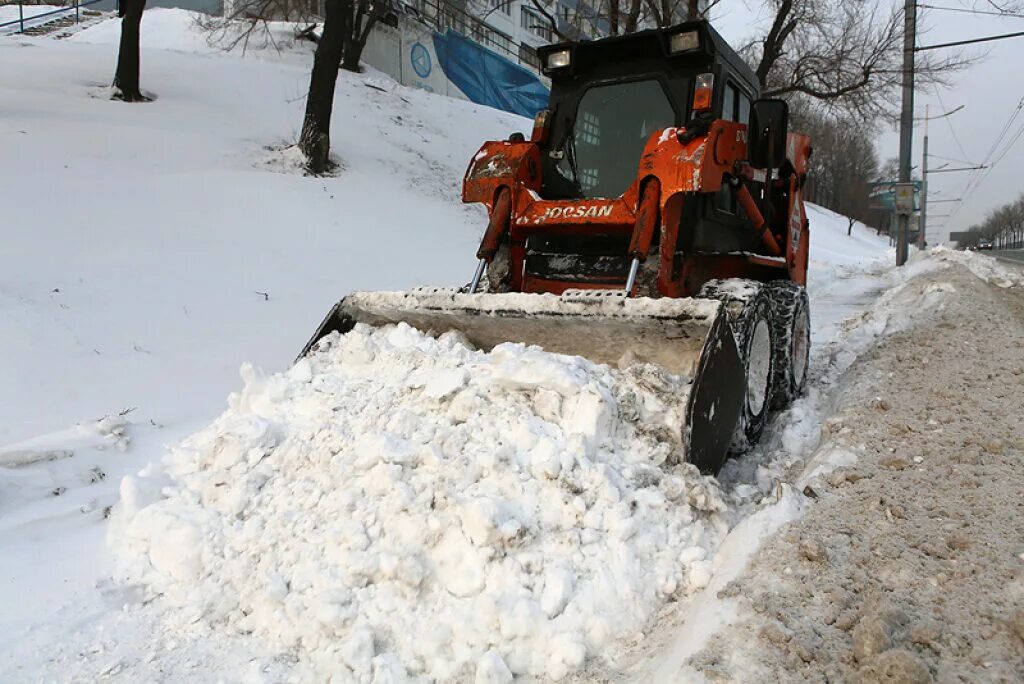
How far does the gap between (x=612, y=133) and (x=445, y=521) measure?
10.4 ft

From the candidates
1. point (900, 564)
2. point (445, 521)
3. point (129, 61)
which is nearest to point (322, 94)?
point (129, 61)

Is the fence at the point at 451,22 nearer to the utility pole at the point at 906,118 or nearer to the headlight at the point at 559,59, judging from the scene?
the utility pole at the point at 906,118

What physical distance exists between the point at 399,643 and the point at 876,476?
205cm

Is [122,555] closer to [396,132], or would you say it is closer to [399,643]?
[399,643]

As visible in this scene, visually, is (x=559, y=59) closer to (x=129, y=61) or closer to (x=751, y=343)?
(x=751, y=343)

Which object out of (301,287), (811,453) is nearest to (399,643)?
(811,453)

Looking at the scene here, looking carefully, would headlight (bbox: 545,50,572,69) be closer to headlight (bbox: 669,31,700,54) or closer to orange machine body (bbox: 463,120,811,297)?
orange machine body (bbox: 463,120,811,297)

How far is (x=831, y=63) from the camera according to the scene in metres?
16.6

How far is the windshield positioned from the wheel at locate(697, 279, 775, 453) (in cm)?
108

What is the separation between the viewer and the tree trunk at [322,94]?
11.2 meters

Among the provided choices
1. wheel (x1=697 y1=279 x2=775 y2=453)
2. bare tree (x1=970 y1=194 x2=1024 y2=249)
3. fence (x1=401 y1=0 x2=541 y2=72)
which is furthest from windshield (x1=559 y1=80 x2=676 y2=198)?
bare tree (x1=970 y1=194 x2=1024 y2=249)

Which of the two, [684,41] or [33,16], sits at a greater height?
[33,16]

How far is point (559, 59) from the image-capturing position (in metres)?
4.86

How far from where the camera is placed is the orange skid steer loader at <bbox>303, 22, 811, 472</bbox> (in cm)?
334
